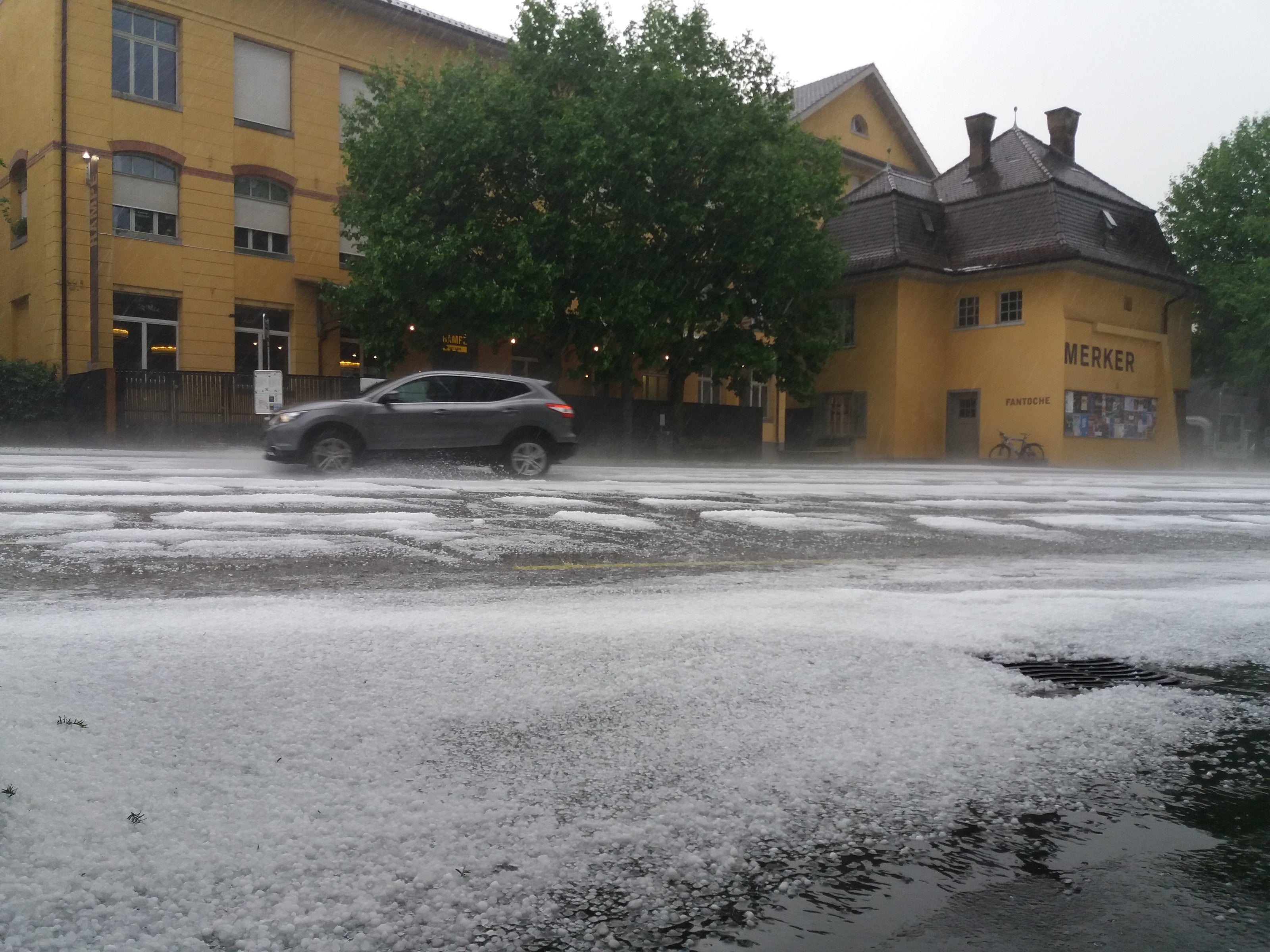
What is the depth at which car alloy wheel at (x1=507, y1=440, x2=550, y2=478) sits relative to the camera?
51.8 feet

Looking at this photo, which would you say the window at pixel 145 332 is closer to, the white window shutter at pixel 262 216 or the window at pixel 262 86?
the white window shutter at pixel 262 216

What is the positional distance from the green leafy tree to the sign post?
109 ft

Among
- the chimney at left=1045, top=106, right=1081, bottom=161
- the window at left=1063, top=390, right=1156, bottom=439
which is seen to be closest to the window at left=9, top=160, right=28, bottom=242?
the window at left=1063, top=390, right=1156, bottom=439

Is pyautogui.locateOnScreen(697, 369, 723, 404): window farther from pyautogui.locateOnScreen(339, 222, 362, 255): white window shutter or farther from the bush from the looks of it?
the bush

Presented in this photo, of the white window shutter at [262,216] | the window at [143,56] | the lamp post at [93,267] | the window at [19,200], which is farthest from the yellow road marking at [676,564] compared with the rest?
the window at [19,200]

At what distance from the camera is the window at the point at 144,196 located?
26375 millimetres

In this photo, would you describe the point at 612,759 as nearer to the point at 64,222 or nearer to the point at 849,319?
the point at 64,222

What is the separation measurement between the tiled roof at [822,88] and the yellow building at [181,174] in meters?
18.5

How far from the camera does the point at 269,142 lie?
2859 cm

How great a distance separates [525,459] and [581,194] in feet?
38.7

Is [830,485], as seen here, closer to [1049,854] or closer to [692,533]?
[692,533]

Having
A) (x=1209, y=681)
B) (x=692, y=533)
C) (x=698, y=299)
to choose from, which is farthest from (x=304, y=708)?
(x=698, y=299)

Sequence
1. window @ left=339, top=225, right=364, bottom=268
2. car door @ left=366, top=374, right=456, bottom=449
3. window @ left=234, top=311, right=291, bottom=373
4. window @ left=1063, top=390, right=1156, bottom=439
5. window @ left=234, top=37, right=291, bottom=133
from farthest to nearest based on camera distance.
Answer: window @ left=1063, top=390, right=1156, bottom=439, window @ left=339, top=225, right=364, bottom=268, window @ left=234, top=311, right=291, bottom=373, window @ left=234, top=37, right=291, bottom=133, car door @ left=366, top=374, right=456, bottom=449

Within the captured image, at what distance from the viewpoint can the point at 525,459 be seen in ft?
51.9
